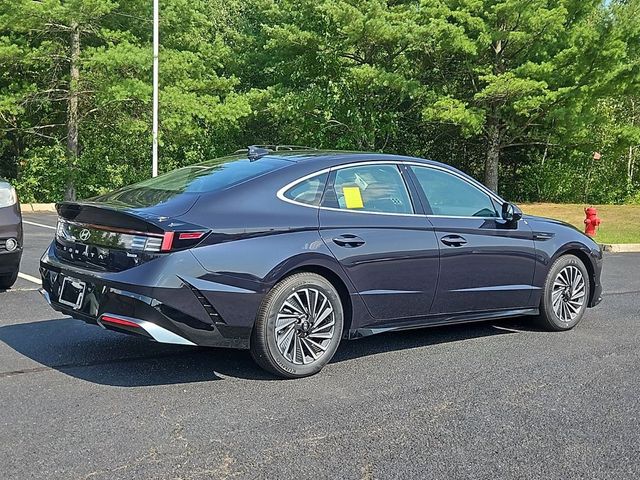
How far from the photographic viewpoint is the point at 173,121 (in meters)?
22.9

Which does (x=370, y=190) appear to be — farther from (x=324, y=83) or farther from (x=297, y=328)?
(x=324, y=83)

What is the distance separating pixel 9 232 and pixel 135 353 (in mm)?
2626

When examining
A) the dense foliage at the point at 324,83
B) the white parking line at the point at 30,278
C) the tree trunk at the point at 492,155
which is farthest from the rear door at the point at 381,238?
the tree trunk at the point at 492,155

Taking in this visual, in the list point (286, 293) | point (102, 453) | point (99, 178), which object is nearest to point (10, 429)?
point (102, 453)

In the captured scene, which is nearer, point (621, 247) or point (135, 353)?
point (135, 353)

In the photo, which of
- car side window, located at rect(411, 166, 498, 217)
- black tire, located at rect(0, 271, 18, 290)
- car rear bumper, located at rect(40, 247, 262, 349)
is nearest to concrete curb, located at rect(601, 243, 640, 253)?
car side window, located at rect(411, 166, 498, 217)

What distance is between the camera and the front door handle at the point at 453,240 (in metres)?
5.45

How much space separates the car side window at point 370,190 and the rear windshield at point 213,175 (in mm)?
429

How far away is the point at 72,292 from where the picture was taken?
15.4 feet

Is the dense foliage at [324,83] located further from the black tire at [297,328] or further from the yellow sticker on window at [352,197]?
the black tire at [297,328]

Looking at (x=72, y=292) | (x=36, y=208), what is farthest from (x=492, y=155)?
(x=72, y=292)

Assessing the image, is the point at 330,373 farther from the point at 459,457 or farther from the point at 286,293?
the point at 459,457

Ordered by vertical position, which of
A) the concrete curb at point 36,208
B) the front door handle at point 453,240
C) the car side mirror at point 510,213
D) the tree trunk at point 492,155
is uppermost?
the tree trunk at point 492,155

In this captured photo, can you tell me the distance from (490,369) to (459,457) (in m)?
1.67
